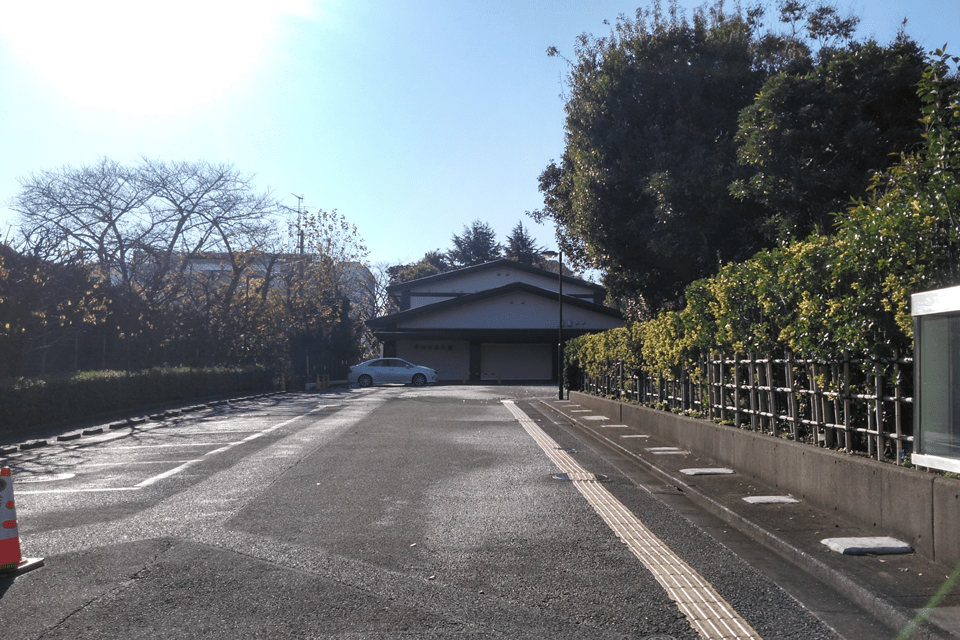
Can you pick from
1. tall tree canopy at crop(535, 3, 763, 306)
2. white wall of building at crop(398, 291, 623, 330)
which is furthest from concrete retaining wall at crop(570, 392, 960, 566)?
white wall of building at crop(398, 291, 623, 330)

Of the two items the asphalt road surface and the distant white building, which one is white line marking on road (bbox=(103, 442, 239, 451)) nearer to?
the asphalt road surface

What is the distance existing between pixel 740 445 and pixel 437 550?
518 cm

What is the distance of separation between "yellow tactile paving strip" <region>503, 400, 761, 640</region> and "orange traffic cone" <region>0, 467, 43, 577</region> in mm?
4407

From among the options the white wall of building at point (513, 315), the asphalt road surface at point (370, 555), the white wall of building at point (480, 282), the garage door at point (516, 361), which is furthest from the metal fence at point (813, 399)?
the white wall of building at point (480, 282)

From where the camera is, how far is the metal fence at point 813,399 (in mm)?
6707

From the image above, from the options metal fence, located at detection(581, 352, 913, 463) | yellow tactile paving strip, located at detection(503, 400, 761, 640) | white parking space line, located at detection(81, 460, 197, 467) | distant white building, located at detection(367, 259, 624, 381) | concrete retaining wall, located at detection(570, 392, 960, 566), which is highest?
distant white building, located at detection(367, 259, 624, 381)

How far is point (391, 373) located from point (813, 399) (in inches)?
1556

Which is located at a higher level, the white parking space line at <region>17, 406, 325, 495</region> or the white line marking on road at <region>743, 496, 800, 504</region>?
the white line marking on road at <region>743, 496, 800, 504</region>

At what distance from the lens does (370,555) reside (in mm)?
6129

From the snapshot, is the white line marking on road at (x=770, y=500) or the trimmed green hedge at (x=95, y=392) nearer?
the white line marking on road at (x=770, y=500)

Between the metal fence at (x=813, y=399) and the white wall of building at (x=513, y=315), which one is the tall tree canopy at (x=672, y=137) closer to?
the metal fence at (x=813, y=399)

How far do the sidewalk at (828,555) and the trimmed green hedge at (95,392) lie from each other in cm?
1318

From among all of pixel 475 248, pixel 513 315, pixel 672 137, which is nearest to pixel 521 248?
pixel 475 248

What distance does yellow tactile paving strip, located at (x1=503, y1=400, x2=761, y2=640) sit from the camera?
4.55 metres
